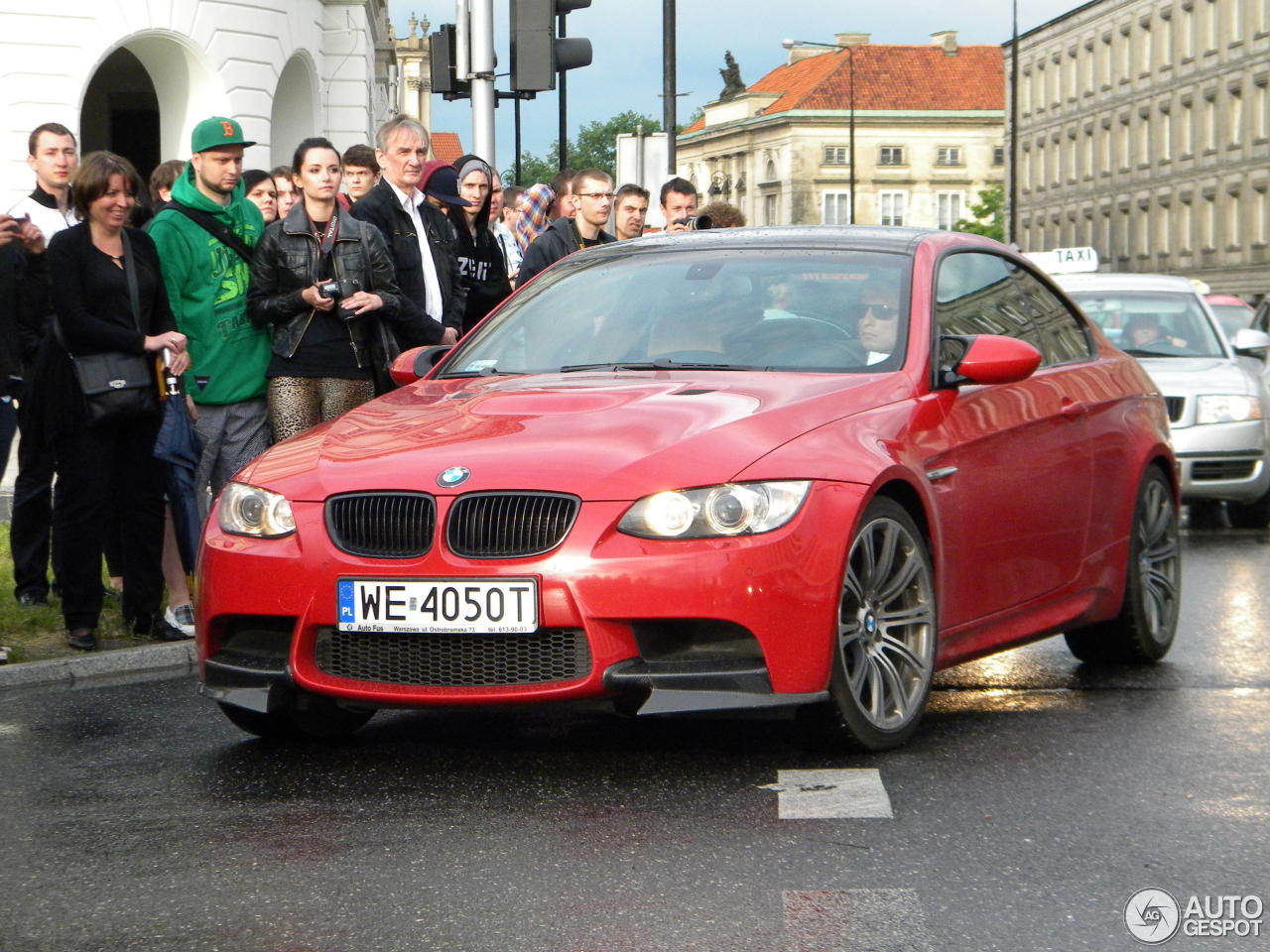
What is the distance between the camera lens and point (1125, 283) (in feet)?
51.8

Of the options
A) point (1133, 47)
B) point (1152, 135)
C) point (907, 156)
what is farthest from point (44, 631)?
point (907, 156)

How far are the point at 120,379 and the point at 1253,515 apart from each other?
8.91 meters

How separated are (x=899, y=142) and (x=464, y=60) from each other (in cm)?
12972

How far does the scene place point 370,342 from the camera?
949 centimetres

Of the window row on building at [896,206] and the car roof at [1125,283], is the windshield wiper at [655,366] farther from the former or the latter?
the window row on building at [896,206]

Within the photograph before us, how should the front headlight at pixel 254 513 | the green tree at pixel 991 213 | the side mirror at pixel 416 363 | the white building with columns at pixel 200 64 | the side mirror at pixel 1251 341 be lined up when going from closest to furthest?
the front headlight at pixel 254 513
the side mirror at pixel 416 363
the side mirror at pixel 1251 341
the white building with columns at pixel 200 64
the green tree at pixel 991 213

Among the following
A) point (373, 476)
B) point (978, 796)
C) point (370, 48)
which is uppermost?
point (370, 48)

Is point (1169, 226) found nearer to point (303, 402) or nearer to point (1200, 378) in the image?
point (1200, 378)

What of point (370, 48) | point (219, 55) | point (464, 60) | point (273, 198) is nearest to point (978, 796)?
point (273, 198)

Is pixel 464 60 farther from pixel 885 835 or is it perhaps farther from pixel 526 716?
pixel 885 835

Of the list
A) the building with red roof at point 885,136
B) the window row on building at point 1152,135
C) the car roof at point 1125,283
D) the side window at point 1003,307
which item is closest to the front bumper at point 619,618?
the side window at point 1003,307

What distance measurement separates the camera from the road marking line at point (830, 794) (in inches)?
215

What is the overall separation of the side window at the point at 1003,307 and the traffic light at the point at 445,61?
8.95 metres

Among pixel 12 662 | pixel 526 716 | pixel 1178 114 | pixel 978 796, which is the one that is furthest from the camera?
pixel 1178 114
